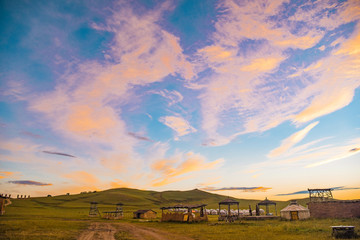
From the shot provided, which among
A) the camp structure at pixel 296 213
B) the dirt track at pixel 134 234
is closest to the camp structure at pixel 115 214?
the dirt track at pixel 134 234

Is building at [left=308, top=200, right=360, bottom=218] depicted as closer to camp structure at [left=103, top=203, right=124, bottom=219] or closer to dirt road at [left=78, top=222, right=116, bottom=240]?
dirt road at [left=78, top=222, right=116, bottom=240]

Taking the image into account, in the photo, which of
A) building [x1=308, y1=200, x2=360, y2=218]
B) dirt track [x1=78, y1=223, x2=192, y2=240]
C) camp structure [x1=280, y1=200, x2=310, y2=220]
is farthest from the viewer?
camp structure [x1=280, y1=200, x2=310, y2=220]

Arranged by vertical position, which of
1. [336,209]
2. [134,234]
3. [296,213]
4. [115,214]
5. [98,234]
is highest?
[336,209]

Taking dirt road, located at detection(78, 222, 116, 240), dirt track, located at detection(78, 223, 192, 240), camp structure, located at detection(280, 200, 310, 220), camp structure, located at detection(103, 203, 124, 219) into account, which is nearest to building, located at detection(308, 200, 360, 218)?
camp structure, located at detection(280, 200, 310, 220)

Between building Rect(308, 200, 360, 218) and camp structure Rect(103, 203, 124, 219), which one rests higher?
building Rect(308, 200, 360, 218)

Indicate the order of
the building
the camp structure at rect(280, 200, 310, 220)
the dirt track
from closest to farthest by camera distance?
the dirt track, the building, the camp structure at rect(280, 200, 310, 220)

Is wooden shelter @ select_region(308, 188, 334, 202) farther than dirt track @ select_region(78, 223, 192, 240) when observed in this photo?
Yes

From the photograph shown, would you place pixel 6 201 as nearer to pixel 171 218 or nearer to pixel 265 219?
pixel 171 218

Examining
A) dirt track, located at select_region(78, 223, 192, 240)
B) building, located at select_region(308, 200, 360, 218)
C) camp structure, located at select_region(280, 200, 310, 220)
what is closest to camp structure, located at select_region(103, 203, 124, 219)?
dirt track, located at select_region(78, 223, 192, 240)

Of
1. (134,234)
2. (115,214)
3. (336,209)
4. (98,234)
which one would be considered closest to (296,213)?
(336,209)

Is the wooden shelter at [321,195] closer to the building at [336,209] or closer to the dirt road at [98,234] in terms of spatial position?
the building at [336,209]

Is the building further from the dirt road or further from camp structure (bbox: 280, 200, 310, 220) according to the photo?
the dirt road

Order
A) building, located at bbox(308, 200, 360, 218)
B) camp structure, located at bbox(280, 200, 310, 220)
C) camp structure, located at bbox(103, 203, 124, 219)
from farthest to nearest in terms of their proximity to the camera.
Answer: camp structure, located at bbox(103, 203, 124, 219), camp structure, located at bbox(280, 200, 310, 220), building, located at bbox(308, 200, 360, 218)

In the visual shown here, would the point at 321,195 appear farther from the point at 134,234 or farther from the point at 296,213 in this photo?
the point at 134,234
